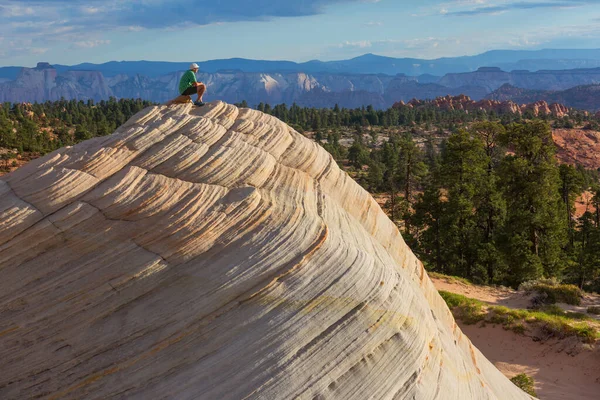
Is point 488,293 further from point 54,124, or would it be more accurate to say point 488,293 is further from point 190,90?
point 54,124

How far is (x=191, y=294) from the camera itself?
8242mm

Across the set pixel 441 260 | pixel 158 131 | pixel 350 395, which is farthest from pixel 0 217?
pixel 441 260

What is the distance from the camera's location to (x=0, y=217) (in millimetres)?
8547

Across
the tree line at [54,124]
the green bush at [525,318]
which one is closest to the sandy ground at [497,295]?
the green bush at [525,318]

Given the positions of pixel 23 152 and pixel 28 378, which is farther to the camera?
pixel 23 152

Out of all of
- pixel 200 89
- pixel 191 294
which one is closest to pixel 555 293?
pixel 200 89

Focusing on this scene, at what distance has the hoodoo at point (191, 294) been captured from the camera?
7.66 metres

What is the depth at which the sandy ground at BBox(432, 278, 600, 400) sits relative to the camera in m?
17.5

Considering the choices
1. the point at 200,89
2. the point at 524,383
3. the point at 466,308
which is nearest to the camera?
the point at 200,89

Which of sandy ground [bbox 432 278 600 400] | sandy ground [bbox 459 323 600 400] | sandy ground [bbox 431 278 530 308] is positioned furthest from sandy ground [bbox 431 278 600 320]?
sandy ground [bbox 459 323 600 400]

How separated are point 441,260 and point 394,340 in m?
28.0

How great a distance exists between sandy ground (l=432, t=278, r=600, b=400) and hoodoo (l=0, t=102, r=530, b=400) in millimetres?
9351

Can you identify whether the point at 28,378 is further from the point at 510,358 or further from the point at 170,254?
the point at 510,358

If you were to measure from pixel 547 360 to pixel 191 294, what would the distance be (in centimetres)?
1713
